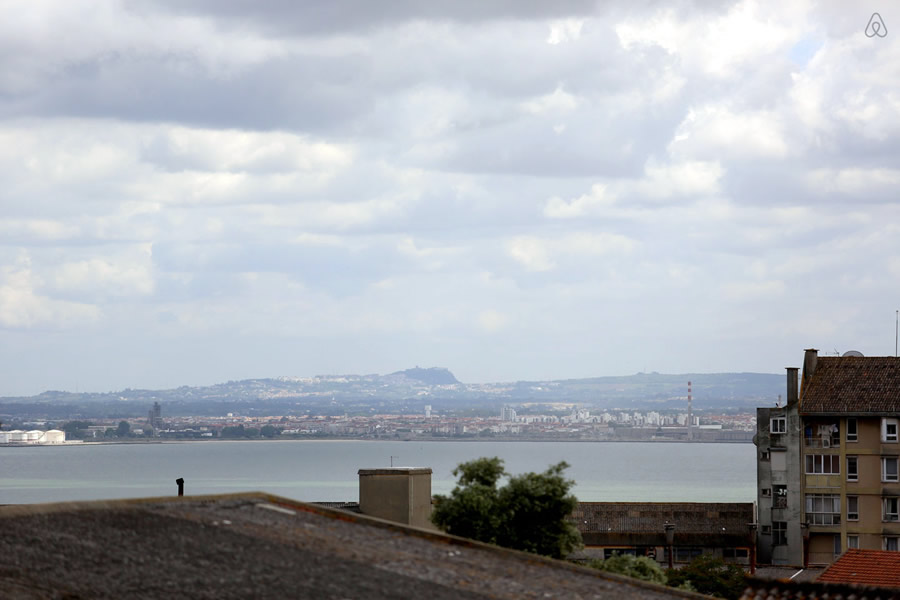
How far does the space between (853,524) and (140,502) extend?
66032mm

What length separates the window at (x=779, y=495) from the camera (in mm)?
79938

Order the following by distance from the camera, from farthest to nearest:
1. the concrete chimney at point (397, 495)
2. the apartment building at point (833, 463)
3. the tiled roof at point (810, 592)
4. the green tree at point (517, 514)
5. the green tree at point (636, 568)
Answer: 1. the apartment building at point (833, 463)
2. the concrete chimney at point (397, 495)
3. the green tree at point (517, 514)
4. the green tree at point (636, 568)
5. the tiled roof at point (810, 592)

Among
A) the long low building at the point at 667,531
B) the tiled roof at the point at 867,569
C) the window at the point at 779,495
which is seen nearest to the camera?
the tiled roof at the point at 867,569

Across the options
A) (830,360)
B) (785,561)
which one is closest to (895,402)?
(830,360)

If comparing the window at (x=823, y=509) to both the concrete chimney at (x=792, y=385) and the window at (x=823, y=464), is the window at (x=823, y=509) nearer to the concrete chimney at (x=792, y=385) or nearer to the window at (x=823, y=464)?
the window at (x=823, y=464)

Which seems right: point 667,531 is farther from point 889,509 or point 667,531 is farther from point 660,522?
point 889,509

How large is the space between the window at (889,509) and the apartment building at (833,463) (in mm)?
56

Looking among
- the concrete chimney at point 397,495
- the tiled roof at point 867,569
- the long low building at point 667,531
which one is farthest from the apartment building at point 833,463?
the concrete chimney at point 397,495

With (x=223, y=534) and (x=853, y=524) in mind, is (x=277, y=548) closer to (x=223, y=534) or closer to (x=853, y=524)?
(x=223, y=534)

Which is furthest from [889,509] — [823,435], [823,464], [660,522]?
[660,522]

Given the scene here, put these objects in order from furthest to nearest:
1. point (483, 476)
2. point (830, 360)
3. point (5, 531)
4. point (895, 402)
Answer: point (830, 360) → point (895, 402) → point (483, 476) → point (5, 531)

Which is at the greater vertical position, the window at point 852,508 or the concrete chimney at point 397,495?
the concrete chimney at point 397,495

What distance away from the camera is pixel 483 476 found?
32312 mm

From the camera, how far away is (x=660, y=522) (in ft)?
281
